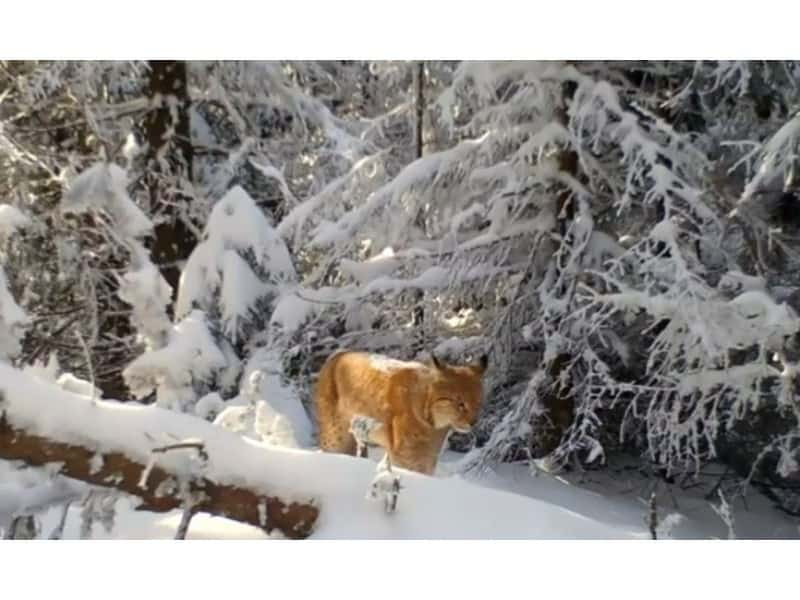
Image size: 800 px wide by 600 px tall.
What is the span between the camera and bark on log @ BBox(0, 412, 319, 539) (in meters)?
2.67

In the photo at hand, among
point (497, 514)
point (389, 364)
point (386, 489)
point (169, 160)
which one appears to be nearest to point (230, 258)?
point (169, 160)

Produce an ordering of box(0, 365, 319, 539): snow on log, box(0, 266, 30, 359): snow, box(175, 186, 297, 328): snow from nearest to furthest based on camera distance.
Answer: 1. box(0, 365, 319, 539): snow on log
2. box(0, 266, 30, 359): snow
3. box(175, 186, 297, 328): snow

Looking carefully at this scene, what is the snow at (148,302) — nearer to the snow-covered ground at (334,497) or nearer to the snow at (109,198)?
the snow at (109,198)

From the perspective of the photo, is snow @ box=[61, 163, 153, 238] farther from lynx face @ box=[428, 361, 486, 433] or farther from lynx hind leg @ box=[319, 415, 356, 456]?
lynx face @ box=[428, 361, 486, 433]

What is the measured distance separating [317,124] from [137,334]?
826mm

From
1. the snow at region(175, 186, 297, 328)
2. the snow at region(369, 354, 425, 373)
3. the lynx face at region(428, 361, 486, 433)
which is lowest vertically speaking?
Answer: the lynx face at region(428, 361, 486, 433)

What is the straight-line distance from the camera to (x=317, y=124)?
312 cm

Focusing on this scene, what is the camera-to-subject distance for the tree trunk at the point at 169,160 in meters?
2.99

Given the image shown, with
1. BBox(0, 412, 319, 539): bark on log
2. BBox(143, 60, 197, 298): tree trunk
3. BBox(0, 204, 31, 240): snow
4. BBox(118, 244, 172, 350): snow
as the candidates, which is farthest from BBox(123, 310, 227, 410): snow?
BBox(0, 204, 31, 240): snow

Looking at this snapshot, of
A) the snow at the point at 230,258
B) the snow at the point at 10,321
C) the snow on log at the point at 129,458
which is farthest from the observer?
the snow at the point at 230,258

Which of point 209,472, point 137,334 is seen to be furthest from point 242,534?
point 137,334

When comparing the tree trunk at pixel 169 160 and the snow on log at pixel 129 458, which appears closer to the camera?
the snow on log at pixel 129 458

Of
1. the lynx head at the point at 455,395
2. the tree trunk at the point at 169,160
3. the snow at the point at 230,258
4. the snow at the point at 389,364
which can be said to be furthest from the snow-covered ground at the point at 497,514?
the tree trunk at the point at 169,160
